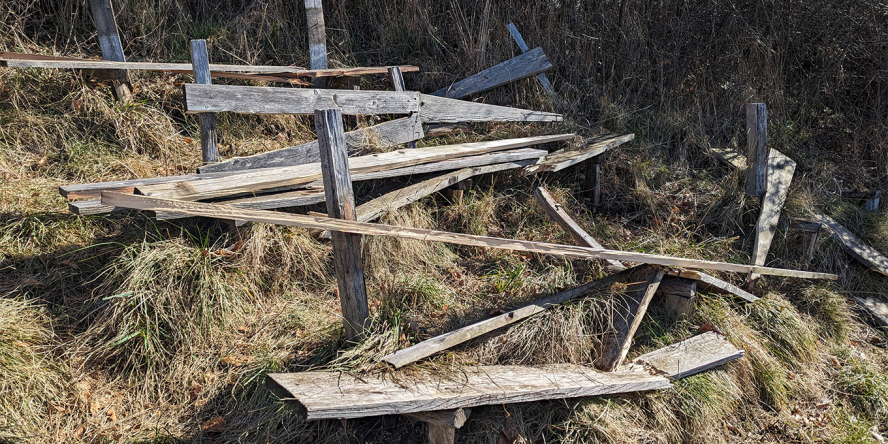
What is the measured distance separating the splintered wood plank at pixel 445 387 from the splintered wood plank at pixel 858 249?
3.11 meters

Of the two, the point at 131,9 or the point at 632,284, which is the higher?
the point at 131,9

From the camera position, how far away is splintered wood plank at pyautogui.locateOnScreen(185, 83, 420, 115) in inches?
174

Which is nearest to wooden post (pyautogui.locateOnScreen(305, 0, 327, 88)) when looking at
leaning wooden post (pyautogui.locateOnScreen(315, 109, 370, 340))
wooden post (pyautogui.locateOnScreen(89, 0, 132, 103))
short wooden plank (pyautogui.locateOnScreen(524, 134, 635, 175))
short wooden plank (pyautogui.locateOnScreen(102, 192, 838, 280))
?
wooden post (pyautogui.locateOnScreen(89, 0, 132, 103))

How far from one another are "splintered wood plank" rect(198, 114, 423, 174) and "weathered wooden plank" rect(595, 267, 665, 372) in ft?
8.26

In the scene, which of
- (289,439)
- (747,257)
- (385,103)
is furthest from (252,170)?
(747,257)

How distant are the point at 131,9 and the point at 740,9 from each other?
23.4 ft

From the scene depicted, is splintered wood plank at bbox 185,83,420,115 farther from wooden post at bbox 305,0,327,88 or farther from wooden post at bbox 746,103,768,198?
wooden post at bbox 746,103,768,198

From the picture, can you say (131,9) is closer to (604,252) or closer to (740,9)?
(604,252)

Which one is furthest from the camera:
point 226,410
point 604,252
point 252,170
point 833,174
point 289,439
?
point 833,174

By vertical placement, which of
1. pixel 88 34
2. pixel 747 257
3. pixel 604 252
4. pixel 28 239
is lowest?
pixel 747 257

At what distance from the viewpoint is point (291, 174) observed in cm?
449

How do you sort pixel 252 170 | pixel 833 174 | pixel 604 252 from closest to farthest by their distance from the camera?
1. pixel 604 252
2. pixel 252 170
3. pixel 833 174

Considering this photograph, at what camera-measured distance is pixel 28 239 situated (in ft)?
14.3

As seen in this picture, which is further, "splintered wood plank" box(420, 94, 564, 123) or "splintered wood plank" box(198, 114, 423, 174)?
"splintered wood plank" box(420, 94, 564, 123)
